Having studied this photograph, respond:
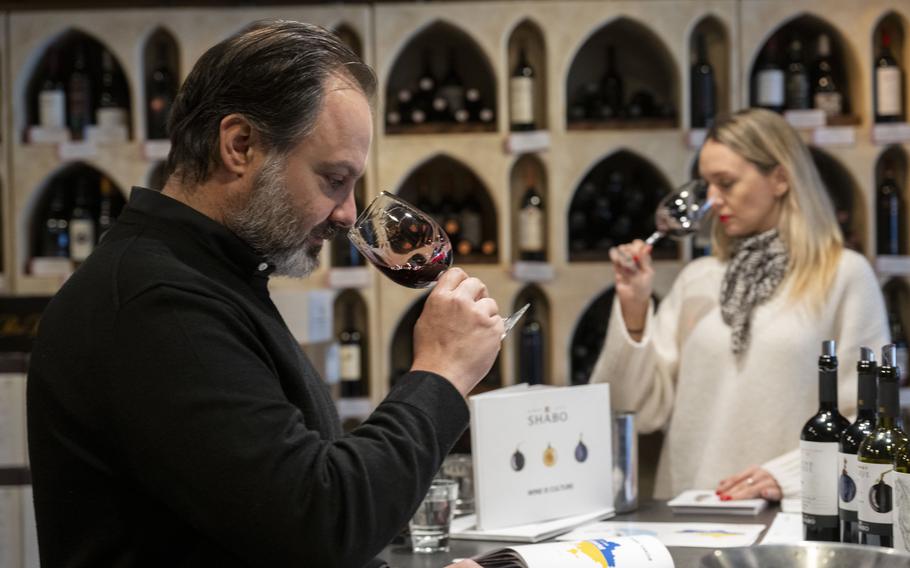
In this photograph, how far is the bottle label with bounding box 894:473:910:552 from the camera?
1374 mm

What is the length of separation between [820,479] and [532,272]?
7.07 ft

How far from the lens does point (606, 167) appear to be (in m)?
4.17

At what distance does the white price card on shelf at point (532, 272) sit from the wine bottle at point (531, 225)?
8 centimetres

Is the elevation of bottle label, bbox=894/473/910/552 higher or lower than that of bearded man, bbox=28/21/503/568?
lower

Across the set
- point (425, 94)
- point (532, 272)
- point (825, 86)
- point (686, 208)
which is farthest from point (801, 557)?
point (425, 94)

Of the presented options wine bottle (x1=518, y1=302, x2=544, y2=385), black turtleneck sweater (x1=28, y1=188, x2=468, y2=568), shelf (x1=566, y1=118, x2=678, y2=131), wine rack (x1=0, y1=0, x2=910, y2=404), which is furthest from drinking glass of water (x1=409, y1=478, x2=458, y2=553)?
shelf (x1=566, y1=118, x2=678, y2=131)

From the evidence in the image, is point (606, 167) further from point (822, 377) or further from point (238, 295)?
point (238, 295)

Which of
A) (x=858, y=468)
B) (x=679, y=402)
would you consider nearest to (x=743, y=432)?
(x=679, y=402)

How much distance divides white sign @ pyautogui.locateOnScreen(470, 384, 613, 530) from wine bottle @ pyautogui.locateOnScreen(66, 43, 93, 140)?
2528 mm

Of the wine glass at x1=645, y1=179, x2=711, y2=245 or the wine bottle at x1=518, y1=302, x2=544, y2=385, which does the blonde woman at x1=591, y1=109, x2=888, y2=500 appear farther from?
the wine bottle at x1=518, y1=302, x2=544, y2=385

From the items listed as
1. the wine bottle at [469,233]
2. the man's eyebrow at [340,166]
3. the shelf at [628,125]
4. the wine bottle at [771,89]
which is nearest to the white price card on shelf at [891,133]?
the wine bottle at [771,89]

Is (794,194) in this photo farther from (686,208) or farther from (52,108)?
(52,108)

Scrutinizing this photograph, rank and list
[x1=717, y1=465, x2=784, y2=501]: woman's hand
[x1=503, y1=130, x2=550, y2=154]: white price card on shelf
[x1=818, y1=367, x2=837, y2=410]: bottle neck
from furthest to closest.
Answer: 1. [x1=503, y1=130, x2=550, y2=154]: white price card on shelf
2. [x1=717, y1=465, x2=784, y2=501]: woman's hand
3. [x1=818, y1=367, x2=837, y2=410]: bottle neck

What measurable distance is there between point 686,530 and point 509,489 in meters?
0.30
